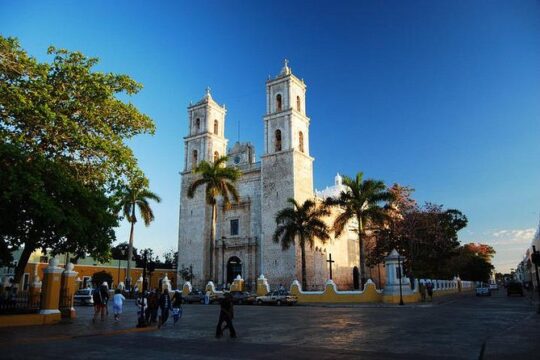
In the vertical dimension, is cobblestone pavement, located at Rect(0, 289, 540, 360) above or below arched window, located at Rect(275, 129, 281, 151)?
below

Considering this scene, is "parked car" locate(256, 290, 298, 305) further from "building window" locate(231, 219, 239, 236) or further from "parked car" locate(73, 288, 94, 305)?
"building window" locate(231, 219, 239, 236)

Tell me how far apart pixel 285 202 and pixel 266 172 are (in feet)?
12.6

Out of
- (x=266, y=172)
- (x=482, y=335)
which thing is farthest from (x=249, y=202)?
(x=482, y=335)

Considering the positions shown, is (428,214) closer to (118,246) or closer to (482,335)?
(482,335)

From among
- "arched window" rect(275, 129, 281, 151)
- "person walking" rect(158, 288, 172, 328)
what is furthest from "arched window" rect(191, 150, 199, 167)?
"person walking" rect(158, 288, 172, 328)

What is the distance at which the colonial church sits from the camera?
39.6m

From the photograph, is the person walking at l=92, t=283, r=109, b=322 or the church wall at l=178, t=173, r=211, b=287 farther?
the church wall at l=178, t=173, r=211, b=287

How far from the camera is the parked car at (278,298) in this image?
1113 inches

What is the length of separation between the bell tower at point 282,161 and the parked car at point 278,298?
7932mm

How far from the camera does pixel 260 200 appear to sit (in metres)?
42.5

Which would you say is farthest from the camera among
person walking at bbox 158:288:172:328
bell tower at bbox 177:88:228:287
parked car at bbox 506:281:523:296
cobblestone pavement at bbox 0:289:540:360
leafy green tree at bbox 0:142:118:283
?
bell tower at bbox 177:88:228:287

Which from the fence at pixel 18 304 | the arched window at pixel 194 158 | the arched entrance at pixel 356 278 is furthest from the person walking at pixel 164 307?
the arched entrance at pixel 356 278

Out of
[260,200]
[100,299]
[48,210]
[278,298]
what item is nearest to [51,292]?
[100,299]

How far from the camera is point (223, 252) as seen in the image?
43.5 metres
